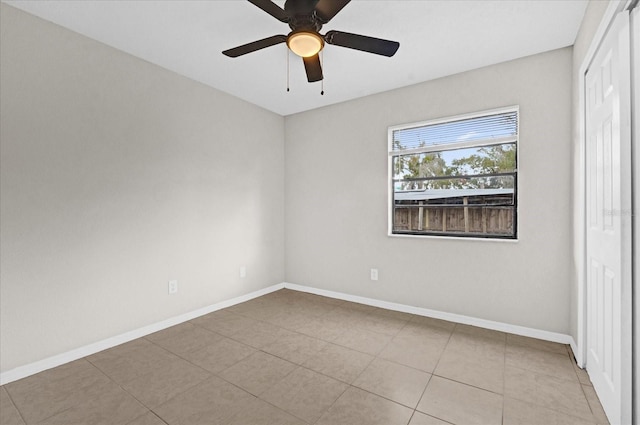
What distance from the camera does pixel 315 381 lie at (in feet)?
6.80

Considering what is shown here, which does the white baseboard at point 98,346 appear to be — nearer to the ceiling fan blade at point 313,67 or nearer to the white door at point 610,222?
the ceiling fan blade at point 313,67

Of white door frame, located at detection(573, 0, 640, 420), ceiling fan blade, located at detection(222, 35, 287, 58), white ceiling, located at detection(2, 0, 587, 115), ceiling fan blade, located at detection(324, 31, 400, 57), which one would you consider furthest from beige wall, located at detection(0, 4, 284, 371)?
white door frame, located at detection(573, 0, 640, 420)

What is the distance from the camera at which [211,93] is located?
3.45m

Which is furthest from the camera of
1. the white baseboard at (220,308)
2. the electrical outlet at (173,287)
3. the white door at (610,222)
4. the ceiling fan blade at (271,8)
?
the electrical outlet at (173,287)

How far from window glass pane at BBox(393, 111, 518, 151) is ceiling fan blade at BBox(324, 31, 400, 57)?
1580 mm

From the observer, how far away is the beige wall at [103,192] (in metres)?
2.13

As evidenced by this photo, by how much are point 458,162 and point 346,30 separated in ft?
5.75

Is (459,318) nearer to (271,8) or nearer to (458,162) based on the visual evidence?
(458,162)

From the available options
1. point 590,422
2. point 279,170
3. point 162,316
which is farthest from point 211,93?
point 590,422

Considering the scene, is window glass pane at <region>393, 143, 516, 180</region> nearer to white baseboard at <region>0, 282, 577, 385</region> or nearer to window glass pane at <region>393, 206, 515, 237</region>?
window glass pane at <region>393, 206, 515, 237</region>

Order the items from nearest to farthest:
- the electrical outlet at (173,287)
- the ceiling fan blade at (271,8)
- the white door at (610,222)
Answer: the white door at (610,222), the ceiling fan blade at (271,8), the electrical outlet at (173,287)

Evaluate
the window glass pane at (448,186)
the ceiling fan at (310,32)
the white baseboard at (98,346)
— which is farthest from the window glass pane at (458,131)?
the white baseboard at (98,346)

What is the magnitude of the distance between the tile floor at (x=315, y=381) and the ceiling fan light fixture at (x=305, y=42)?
2200 millimetres

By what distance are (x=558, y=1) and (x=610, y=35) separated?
63 centimetres
